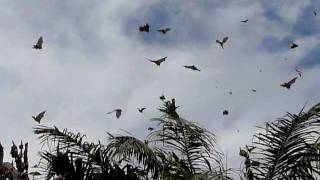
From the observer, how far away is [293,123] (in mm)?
9352

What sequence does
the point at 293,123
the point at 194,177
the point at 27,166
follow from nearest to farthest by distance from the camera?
the point at 27,166 → the point at 194,177 → the point at 293,123

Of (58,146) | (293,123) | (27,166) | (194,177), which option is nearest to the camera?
(27,166)

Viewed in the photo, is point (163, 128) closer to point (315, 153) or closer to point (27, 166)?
point (315, 153)

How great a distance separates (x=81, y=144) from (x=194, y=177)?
2.64 m

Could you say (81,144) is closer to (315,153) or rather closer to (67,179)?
(67,179)

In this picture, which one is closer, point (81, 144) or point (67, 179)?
point (67, 179)

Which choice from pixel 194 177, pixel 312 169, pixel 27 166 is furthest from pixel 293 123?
pixel 27 166

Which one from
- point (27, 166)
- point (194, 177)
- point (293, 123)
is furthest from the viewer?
point (293, 123)

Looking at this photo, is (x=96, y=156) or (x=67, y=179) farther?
(x=96, y=156)

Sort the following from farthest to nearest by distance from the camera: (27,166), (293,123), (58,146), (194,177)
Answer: (58,146) < (293,123) < (194,177) < (27,166)

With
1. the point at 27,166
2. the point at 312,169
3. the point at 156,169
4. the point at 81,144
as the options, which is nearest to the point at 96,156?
the point at 81,144

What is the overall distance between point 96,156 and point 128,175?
715 millimetres

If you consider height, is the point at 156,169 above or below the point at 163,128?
below

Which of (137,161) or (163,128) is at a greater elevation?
(163,128)
